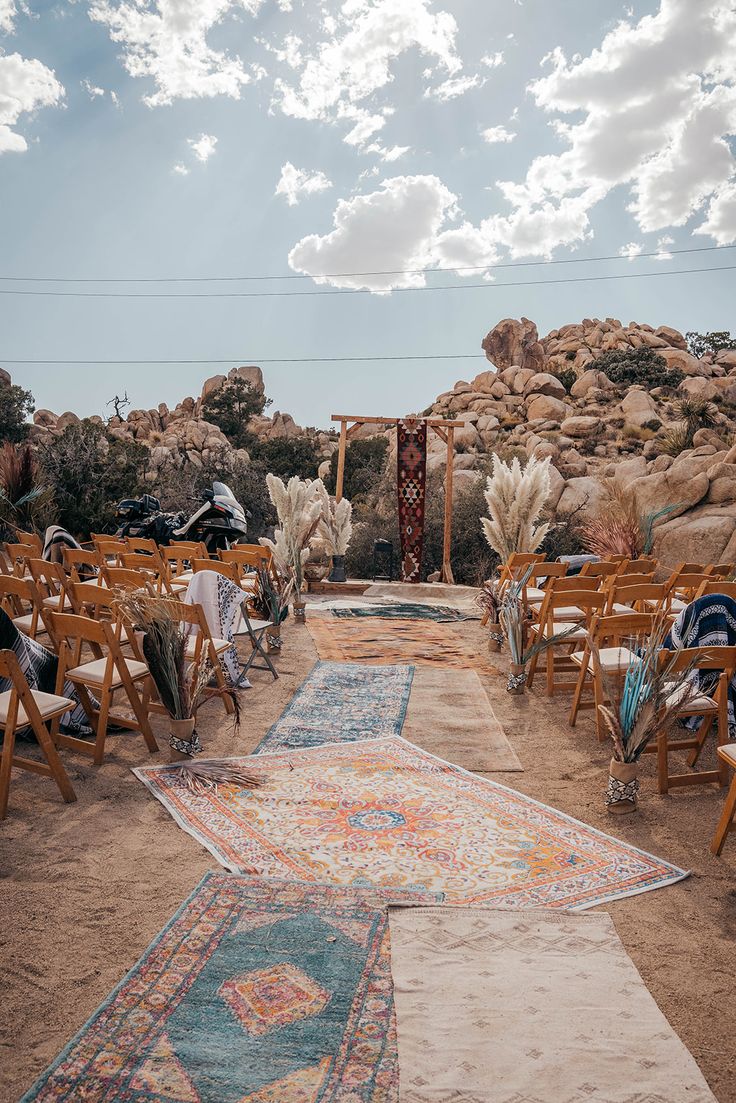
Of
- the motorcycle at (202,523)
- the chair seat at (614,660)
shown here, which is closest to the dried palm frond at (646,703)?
the chair seat at (614,660)

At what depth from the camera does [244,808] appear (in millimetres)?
3666

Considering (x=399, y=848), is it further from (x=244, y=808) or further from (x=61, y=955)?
(x=61, y=955)

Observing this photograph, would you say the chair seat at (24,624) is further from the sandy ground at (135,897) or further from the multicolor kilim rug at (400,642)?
the multicolor kilim rug at (400,642)

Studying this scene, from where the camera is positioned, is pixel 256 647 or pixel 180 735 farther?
pixel 256 647

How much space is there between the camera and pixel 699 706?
403 centimetres

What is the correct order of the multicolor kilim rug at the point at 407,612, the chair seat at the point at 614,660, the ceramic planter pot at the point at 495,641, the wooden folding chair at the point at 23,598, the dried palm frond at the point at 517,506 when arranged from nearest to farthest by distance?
the chair seat at the point at 614,660 → the wooden folding chair at the point at 23,598 → the ceramic planter pot at the point at 495,641 → the dried palm frond at the point at 517,506 → the multicolor kilim rug at the point at 407,612

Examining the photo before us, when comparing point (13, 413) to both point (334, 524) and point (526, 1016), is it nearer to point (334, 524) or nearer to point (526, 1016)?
point (334, 524)

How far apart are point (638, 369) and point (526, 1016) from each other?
3199cm

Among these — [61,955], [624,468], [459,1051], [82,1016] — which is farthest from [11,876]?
[624,468]

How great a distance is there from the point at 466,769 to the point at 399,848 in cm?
105

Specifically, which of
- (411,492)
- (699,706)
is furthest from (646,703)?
(411,492)

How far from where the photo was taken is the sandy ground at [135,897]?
2.22 m

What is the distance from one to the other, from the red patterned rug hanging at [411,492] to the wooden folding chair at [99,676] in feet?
26.2

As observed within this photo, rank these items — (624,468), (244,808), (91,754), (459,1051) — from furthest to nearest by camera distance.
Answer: (624,468)
(91,754)
(244,808)
(459,1051)
